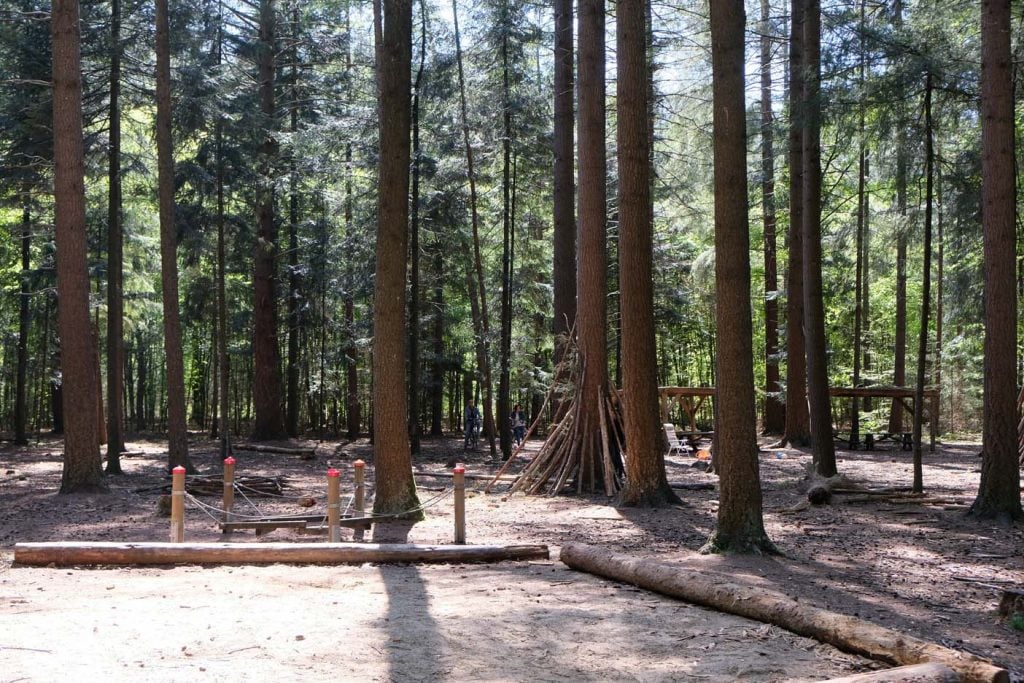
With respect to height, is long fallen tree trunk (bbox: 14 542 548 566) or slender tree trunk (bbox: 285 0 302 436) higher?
slender tree trunk (bbox: 285 0 302 436)

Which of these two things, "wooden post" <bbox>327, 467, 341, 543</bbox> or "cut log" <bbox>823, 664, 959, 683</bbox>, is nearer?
"cut log" <bbox>823, 664, 959, 683</bbox>

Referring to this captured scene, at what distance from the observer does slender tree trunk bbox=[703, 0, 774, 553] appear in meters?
9.25

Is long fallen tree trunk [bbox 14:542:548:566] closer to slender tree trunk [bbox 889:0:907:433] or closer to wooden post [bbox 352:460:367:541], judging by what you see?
wooden post [bbox 352:460:367:541]

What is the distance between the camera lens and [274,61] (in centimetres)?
2783

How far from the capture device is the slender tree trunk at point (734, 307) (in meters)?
9.25

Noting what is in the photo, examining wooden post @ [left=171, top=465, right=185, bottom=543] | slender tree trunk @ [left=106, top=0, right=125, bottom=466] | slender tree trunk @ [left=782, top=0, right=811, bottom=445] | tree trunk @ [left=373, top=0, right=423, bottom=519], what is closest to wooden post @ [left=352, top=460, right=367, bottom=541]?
tree trunk @ [left=373, top=0, right=423, bottom=519]

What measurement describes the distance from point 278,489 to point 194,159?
39.1 ft

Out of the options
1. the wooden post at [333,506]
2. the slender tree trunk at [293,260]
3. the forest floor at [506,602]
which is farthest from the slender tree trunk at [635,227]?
the slender tree trunk at [293,260]

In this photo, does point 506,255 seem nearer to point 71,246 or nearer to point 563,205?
point 563,205

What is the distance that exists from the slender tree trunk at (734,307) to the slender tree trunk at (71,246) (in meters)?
10.3

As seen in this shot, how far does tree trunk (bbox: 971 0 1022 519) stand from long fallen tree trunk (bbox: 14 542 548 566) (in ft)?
20.9

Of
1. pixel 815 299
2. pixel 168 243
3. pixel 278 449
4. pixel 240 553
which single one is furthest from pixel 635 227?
pixel 278 449

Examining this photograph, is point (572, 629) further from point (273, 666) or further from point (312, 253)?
point (312, 253)

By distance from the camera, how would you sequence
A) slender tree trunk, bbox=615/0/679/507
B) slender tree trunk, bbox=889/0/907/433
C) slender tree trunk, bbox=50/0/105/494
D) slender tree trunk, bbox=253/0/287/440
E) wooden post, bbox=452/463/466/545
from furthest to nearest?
1. slender tree trunk, bbox=253/0/287/440
2. slender tree trunk, bbox=50/0/105/494
3. slender tree trunk, bbox=889/0/907/433
4. slender tree trunk, bbox=615/0/679/507
5. wooden post, bbox=452/463/466/545
